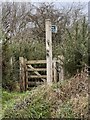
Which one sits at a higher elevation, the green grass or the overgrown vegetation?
the overgrown vegetation

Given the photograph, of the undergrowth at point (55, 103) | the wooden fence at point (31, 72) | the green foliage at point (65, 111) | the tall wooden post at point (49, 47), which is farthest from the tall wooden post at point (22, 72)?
the green foliage at point (65, 111)

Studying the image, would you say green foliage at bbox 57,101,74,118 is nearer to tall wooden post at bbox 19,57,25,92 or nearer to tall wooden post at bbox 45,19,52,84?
tall wooden post at bbox 45,19,52,84

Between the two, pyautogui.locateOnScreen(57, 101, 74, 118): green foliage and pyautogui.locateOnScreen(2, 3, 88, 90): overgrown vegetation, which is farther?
pyautogui.locateOnScreen(2, 3, 88, 90): overgrown vegetation

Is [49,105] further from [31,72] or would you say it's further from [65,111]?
[31,72]

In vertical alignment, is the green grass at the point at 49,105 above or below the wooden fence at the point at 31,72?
below

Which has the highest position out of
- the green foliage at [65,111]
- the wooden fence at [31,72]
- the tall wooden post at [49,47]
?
the tall wooden post at [49,47]

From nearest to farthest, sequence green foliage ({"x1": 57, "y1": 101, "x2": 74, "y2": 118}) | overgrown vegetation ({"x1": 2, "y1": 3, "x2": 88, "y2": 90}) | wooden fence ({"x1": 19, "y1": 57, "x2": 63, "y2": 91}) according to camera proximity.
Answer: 1. green foliage ({"x1": 57, "y1": 101, "x2": 74, "y2": 118})
2. overgrown vegetation ({"x1": 2, "y1": 3, "x2": 88, "y2": 90})
3. wooden fence ({"x1": 19, "y1": 57, "x2": 63, "y2": 91})

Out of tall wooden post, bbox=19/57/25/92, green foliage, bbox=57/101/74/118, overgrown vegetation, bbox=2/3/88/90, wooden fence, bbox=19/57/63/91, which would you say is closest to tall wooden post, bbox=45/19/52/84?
overgrown vegetation, bbox=2/3/88/90

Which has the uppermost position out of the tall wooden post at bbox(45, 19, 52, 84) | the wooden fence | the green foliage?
the tall wooden post at bbox(45, 19, 52, 84)

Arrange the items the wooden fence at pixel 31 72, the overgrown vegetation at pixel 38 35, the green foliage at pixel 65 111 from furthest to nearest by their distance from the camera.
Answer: the wooden fence at pixel 31 72
the overgrown vegetation at pixel 38 35
the green foliage at pixel 65 111

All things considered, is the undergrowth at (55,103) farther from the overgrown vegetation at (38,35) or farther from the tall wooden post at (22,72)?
the tall wooden post at (22,72)

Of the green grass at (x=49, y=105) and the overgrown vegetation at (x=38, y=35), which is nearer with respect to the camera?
the green grass at (x=49, y=105)

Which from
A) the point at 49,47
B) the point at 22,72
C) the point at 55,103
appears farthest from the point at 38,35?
the point at 55,103

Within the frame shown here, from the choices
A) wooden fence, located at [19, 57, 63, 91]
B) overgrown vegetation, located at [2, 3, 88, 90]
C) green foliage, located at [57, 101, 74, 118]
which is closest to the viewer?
green foliage, located at [57, 101, 74, 118]
